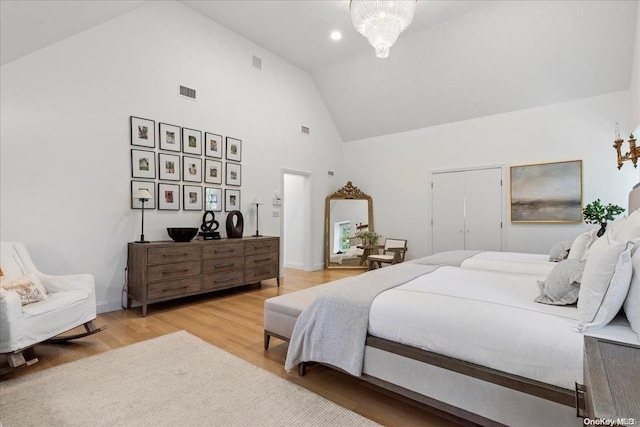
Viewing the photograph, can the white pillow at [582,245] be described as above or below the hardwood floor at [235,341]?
above

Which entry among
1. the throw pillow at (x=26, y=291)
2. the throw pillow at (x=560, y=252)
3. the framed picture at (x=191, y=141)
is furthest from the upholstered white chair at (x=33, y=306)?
the throw pillow at (x=560, y=252)

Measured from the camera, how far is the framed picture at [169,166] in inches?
166

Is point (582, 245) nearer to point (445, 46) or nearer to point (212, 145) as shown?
point (445, 46)

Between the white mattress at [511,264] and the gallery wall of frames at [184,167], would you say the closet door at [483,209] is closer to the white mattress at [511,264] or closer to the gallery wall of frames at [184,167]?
the white mattress at [511,264]

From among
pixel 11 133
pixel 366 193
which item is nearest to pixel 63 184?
pixel 11 133

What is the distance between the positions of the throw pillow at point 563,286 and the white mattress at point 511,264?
1136 mm

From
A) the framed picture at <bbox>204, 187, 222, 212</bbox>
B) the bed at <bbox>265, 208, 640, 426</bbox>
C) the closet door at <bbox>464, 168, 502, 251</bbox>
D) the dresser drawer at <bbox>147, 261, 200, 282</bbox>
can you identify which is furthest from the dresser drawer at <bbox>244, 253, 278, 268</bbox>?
the closet door at <bbox>464, 168, 502, 251</bbox>

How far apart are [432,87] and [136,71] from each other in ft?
15.3

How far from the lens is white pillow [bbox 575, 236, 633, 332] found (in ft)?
4.58

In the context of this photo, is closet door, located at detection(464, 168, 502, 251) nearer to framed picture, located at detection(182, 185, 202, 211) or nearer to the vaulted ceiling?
the vaulted ceiling

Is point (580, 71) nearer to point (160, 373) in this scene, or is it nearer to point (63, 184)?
point (160, 373)

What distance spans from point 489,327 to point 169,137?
14.1ft

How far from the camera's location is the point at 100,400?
193 centimetres

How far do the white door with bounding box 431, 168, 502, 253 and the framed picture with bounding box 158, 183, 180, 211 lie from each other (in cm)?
460
